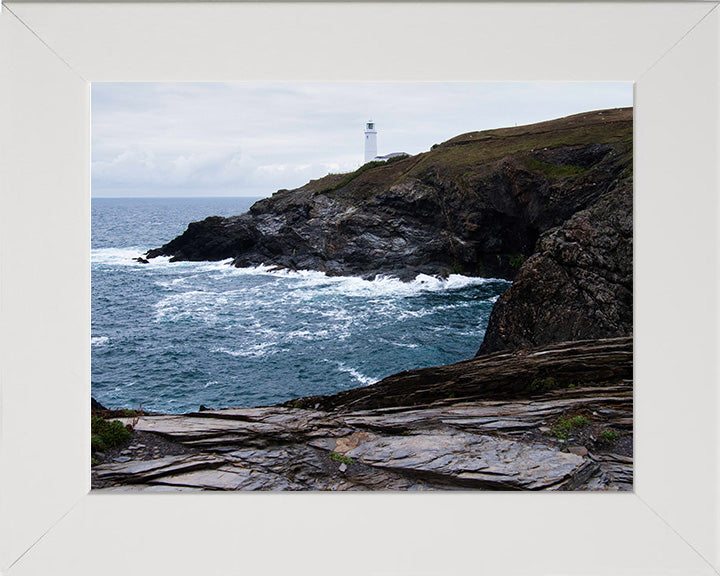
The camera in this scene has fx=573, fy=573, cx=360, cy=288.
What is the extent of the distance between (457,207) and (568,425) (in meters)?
30.2

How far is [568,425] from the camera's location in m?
7.35

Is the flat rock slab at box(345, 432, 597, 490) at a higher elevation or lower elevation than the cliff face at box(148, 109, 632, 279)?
lower

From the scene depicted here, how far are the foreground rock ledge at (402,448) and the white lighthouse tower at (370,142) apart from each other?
60.8 meters

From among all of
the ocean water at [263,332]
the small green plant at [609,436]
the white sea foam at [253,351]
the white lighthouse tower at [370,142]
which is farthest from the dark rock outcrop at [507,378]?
the white lighthouse tower at [370,142]

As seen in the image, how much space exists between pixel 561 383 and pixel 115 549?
6.75m

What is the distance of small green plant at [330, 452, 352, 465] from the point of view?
22.7ft

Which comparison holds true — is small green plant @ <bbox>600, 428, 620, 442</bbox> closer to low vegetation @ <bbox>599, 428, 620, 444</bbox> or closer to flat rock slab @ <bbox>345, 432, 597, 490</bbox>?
low vegetation @ <bbox>599, 428, 620, 444</bbox>

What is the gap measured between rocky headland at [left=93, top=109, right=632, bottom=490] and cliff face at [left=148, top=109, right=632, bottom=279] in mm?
123

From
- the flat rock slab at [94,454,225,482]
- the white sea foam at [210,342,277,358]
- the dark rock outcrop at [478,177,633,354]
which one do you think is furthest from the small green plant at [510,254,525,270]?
the flat rock slab at [94,454,225,482]

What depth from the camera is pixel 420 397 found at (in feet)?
30.8
